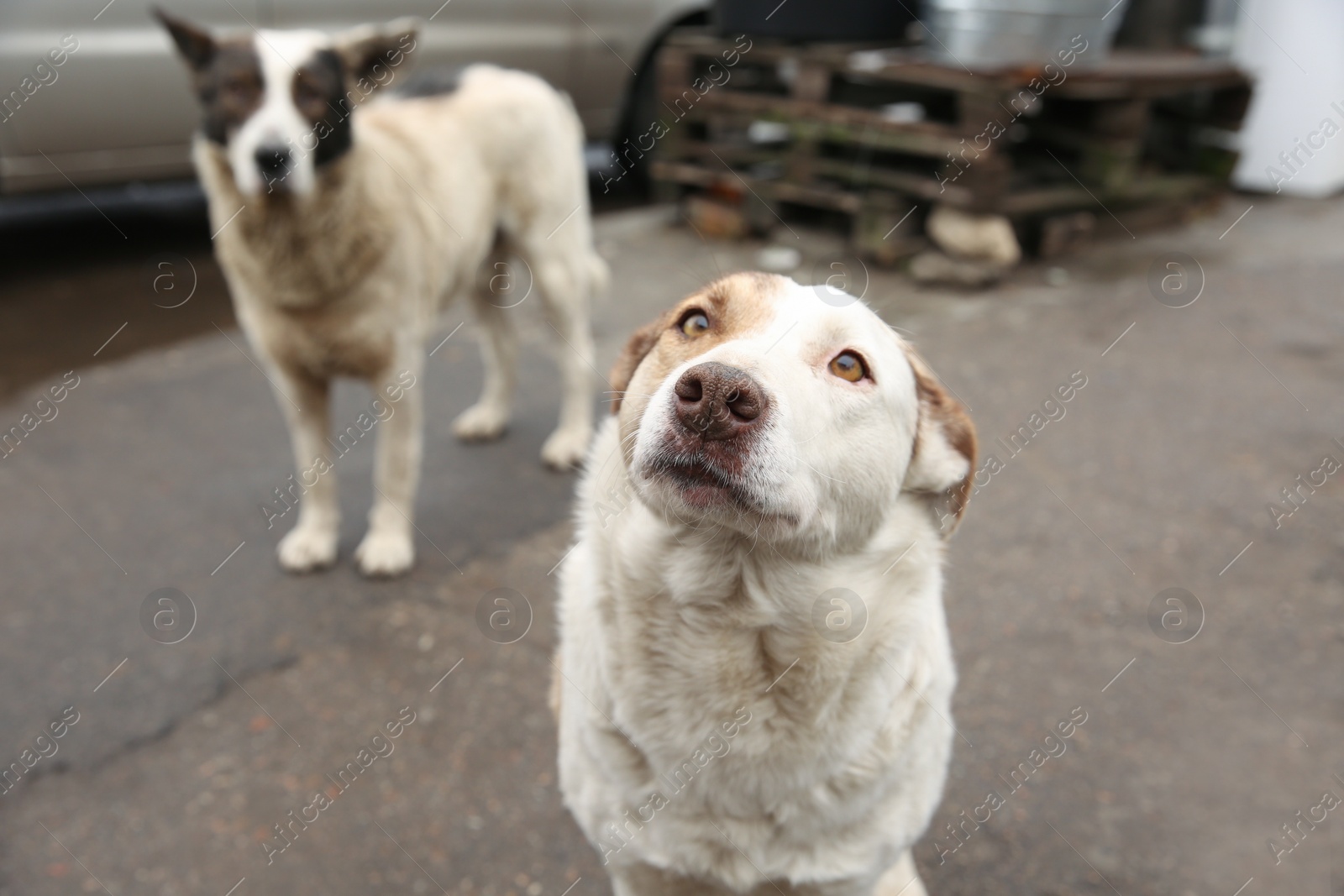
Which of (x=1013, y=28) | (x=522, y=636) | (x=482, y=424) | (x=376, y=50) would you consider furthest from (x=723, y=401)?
(x=1013, y=28)

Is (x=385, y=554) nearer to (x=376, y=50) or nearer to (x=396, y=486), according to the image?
(x=396, y=486)

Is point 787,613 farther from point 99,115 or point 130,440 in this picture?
point 99,115

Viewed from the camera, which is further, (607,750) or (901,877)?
(901,877)

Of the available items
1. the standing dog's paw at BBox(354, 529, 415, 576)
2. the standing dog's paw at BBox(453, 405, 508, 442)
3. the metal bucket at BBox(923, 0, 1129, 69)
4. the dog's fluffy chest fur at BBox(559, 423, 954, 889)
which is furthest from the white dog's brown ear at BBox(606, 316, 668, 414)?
the metal bucket at BBox(923, 0, 1129, 69)

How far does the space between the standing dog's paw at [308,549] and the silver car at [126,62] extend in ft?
7.94

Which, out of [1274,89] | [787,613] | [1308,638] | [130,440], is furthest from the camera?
[1274,89]

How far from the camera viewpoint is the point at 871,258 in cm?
586

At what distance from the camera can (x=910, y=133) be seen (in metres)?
5.39

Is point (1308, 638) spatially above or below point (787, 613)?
below

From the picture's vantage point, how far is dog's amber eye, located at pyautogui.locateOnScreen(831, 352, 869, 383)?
1603mm

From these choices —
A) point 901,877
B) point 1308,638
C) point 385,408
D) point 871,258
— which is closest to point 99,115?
point 385,408

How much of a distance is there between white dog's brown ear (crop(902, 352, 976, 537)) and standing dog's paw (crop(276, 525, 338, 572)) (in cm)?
231

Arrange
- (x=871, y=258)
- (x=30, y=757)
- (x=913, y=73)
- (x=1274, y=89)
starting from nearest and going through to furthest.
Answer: (x=30, y=757)
(x=913, y=73)
(x=871, y=258)
(x=1274, y=89)

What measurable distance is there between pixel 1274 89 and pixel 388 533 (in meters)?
7.44
